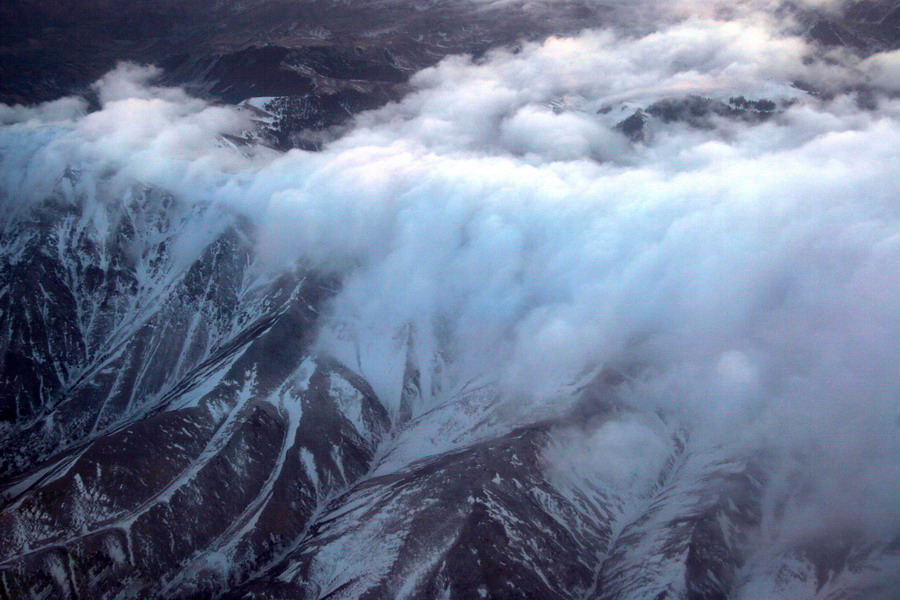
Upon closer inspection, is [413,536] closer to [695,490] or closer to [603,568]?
[603,568]

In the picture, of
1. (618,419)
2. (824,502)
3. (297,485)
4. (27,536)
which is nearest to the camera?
(27,536)

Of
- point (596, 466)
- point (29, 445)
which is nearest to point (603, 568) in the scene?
point (596, 466)

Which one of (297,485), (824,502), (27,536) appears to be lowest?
(824,502)

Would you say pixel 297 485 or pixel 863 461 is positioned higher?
pixel 297 485

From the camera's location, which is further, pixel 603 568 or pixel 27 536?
pixel 603 568

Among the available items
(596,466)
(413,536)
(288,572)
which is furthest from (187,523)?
(596,466)

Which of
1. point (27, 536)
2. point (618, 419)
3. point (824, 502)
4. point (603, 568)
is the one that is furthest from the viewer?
point (618, 419)

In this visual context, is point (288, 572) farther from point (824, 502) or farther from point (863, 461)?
point (863, 461)

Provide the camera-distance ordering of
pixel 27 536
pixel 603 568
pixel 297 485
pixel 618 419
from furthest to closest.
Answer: pixel 618 419
pixel 297 485
pixel 603 568
pixel 27 536

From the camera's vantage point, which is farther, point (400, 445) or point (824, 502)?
point (400, 445)
